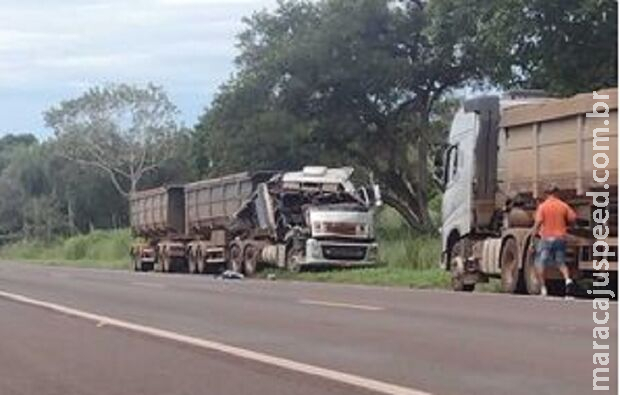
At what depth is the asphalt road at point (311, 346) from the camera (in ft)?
33.4

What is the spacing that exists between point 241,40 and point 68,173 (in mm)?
50624

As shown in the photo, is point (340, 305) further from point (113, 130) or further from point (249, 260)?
point (113, 130)

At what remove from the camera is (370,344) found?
513 inches

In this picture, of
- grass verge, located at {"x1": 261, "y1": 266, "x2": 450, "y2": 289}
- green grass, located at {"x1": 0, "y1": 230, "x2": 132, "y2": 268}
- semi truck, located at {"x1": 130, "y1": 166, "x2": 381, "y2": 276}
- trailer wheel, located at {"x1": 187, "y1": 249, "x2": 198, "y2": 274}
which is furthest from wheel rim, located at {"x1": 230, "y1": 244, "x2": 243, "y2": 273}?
green grass, located at {"x1": 0, "y1": 230, "x2": 132, "y2": 268}

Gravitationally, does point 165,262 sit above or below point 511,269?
below

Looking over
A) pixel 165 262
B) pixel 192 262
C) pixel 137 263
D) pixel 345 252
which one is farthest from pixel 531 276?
pixel 137 263

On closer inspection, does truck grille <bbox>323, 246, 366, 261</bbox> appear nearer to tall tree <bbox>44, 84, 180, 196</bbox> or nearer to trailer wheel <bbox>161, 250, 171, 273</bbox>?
trailer wheel <bbox>161, 250, 171, 273</bbox>

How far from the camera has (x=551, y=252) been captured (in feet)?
64.3

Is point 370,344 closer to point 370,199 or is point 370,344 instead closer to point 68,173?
point 370,199

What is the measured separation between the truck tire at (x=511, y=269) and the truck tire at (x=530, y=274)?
0.20m

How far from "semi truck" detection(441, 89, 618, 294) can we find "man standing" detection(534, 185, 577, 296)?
0.26 metres

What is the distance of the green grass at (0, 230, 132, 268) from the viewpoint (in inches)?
2524

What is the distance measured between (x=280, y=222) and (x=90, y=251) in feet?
125

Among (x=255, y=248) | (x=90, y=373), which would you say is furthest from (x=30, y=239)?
(x=90, y=373)
